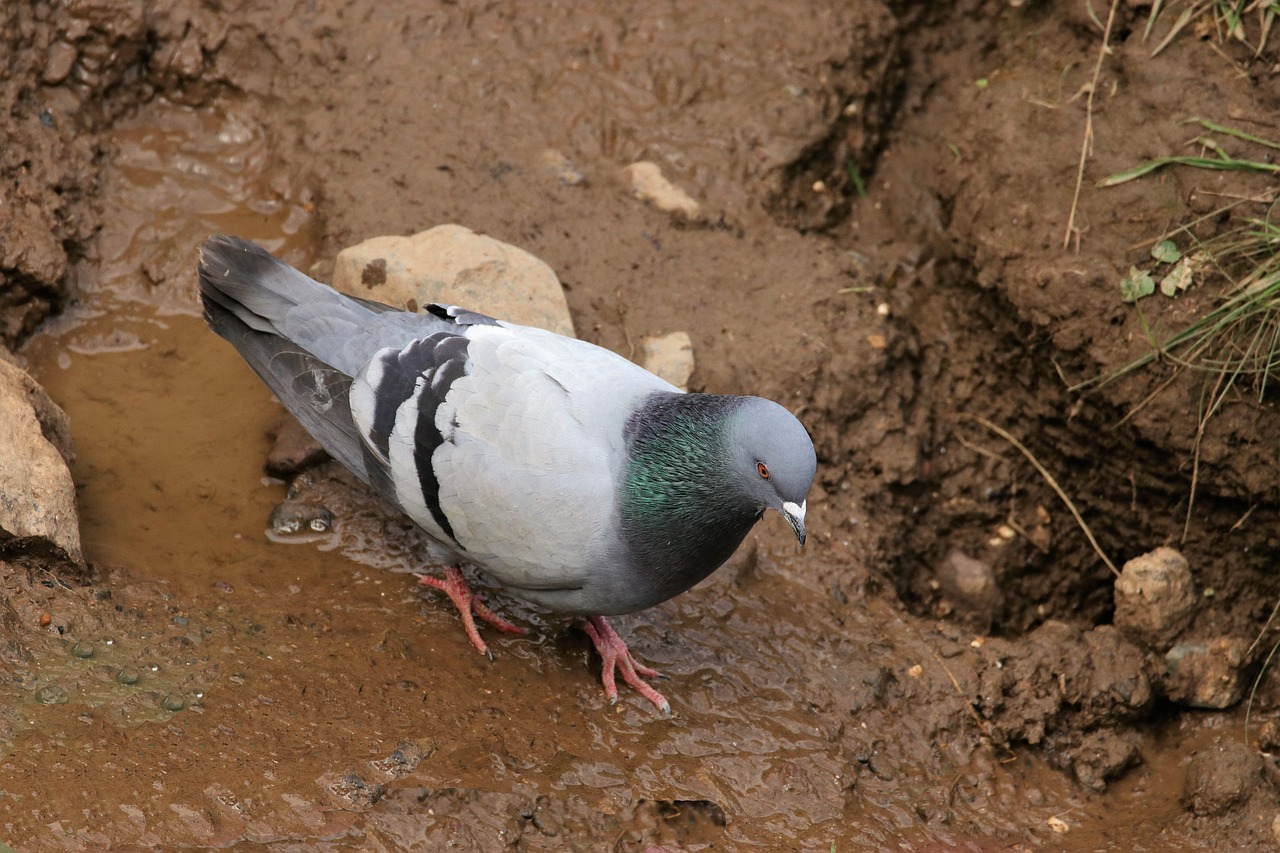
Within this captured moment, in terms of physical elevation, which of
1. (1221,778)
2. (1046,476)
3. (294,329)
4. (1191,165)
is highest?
(294,329)

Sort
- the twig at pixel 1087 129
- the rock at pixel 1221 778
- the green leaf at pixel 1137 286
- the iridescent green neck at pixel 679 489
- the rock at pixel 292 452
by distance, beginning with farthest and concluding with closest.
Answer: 1. the twig at pixel 1087 129
2. the green leaf at pixel 1137 286
3. the rock at pixel 292 452
4. the rock at pixel 1221 778
5. the iridescent green neck at pixel 679 489

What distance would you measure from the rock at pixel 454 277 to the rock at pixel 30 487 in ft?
4.94

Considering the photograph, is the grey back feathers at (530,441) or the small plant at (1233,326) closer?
the grey back feathers at (530,441)

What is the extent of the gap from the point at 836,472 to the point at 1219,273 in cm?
197

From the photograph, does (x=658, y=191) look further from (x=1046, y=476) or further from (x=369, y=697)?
(x=369, y=697)

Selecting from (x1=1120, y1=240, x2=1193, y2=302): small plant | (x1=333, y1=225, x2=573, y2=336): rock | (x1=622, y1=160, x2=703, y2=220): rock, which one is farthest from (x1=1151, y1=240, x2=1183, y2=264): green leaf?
(x1=333, y1=225, x2=573, y2=336): rock

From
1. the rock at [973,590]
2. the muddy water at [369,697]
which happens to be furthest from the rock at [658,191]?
the rock at [973,590]

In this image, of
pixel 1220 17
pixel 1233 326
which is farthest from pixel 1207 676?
pixel 1220 17

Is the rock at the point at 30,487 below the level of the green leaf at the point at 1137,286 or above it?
above

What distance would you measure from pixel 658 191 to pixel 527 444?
2489 mm

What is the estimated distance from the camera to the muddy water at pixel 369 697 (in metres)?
3.79

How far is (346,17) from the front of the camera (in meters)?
6.55

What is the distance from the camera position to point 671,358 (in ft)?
18.7

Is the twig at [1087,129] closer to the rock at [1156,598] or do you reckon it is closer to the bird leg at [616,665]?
the rock at [1156,598]
